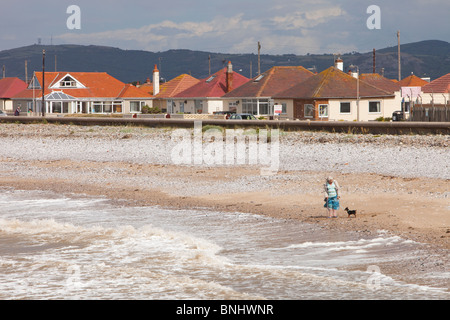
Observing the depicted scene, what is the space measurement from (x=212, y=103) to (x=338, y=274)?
62.4 metres

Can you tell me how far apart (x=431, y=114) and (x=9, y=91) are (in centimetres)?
6763

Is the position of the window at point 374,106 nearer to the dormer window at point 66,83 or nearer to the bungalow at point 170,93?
the bungalow at point 170,93

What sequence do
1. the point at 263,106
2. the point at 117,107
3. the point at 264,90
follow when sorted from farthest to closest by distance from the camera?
the point at 117,107 → the point at 264,90 → the point at 263,106

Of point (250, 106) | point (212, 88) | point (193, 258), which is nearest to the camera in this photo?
point (193, 258)

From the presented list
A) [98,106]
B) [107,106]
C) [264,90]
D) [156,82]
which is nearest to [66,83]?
[98,106]

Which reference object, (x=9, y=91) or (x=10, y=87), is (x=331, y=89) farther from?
(x=10, y=87)

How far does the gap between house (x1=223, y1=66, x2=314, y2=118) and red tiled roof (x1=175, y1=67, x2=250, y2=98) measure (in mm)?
3770

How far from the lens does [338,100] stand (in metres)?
56.9

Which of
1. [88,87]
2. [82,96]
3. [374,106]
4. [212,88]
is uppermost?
[88,87]

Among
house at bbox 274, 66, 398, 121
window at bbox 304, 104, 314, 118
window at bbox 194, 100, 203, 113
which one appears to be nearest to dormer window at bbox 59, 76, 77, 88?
window at bbox 194, 100, 203, 113

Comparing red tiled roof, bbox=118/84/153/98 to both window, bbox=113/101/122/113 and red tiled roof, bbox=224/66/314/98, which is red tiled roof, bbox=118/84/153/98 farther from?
red tiled roof, bbox=224/66/314/98
